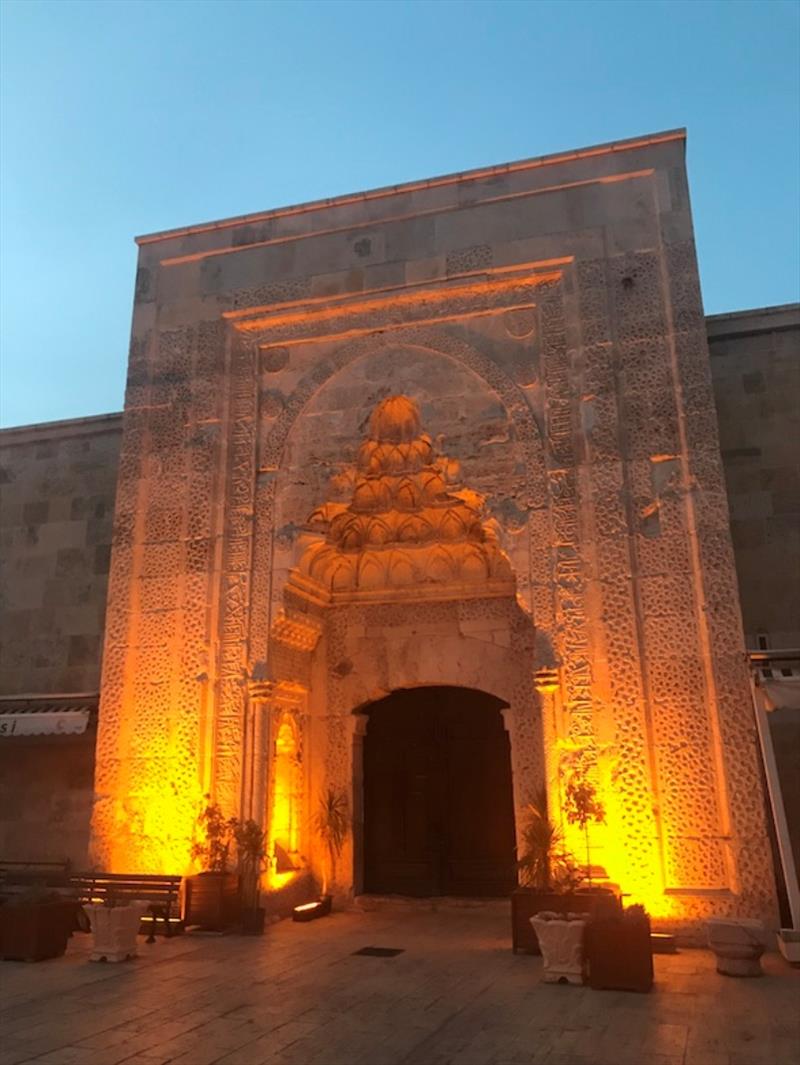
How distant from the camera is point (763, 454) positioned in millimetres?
7523

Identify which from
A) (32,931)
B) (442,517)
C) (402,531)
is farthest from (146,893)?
(442,517)

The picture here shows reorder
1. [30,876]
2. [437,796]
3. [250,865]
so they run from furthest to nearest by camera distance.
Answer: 1. [437,796]
2. [30,876]
3. [250,865]

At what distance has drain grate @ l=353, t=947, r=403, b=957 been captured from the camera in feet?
18.0

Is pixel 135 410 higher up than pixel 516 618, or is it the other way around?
pixel 135 410

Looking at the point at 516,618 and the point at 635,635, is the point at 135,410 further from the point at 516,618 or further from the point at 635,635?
the point at 635,635

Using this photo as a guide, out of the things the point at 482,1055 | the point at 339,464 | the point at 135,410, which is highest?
the point at 135,410

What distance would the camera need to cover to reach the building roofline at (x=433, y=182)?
7051 millimetres

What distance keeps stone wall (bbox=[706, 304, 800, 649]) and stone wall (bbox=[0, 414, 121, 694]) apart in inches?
255

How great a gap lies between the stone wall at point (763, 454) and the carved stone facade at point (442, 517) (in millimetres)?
1474

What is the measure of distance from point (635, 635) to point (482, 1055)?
3314 mm

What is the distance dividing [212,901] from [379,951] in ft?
4.67

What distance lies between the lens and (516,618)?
25.4ft

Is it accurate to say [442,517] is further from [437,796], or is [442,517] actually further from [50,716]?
[50,716]

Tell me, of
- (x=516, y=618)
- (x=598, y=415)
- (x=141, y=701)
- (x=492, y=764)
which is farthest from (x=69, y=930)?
(x=598, y=415)
